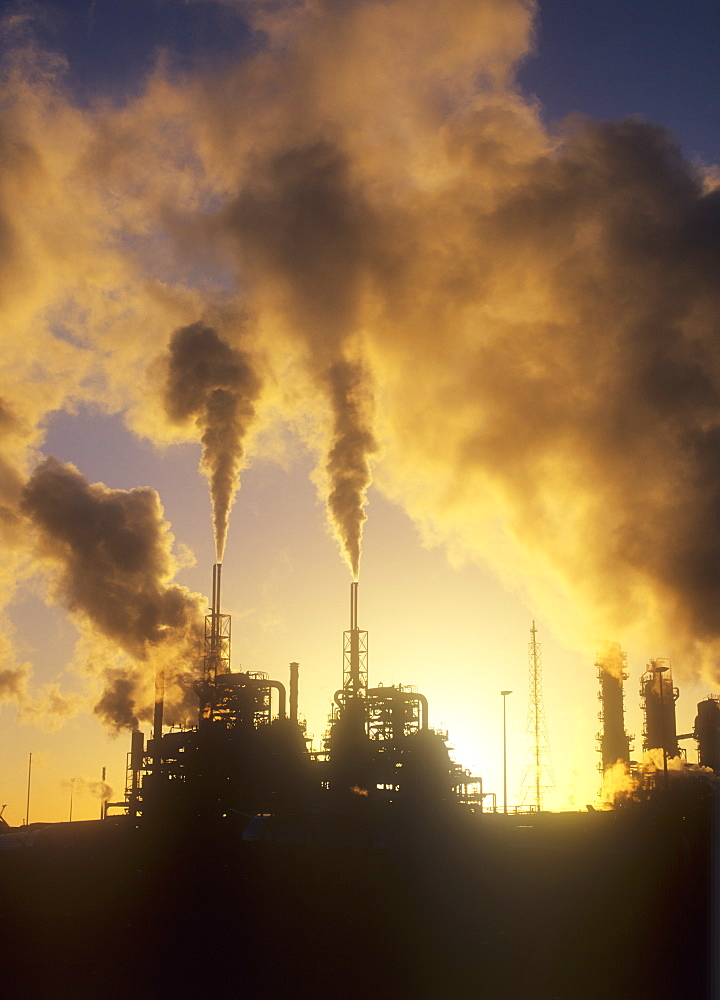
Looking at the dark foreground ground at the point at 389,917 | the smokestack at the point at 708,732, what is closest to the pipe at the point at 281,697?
the dark foreground ground at the point at 389,917

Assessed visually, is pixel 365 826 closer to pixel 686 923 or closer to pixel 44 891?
pixel 44 891

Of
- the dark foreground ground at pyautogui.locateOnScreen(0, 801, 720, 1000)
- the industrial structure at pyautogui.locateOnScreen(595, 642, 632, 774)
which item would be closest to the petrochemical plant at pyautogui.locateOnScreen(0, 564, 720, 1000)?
the dark foreground ground at pyautogui.locateOnScreen(0, 801, 720, 1000)

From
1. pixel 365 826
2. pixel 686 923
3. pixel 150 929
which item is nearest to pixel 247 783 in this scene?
pixel 365 826

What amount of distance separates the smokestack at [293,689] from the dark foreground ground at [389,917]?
2258 centimetres

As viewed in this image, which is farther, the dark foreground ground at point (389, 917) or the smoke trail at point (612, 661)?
the smoke trail at point (612, 661)

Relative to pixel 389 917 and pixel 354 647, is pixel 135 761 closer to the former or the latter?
pixel 354 647

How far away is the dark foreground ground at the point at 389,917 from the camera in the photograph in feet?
97.4

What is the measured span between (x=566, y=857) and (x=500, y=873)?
3.05m

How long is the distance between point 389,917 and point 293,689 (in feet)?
128

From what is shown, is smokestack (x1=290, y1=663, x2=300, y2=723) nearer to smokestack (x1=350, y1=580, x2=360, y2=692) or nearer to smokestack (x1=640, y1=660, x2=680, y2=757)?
smokestack (x1=350, y1=580, x2=360, y2=692)

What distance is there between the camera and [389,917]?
38250 millimetres

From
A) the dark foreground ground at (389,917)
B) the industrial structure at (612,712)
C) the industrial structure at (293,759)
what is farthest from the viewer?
the industrial structure at (612,712)

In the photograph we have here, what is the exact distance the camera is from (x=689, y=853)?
39250 mm

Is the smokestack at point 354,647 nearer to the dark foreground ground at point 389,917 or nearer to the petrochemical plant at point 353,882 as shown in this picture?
the petrochemical plant at point 353,882
